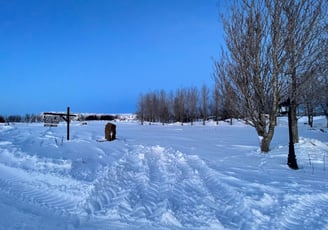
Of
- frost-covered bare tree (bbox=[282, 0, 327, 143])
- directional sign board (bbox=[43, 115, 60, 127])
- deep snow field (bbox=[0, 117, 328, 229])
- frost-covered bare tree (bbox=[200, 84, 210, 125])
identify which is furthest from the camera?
frost-covered bare tree (bbox=[200, 84, 210, 125])

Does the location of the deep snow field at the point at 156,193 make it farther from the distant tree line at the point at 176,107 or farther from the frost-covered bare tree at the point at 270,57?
the distant tree line at the point at 176,107

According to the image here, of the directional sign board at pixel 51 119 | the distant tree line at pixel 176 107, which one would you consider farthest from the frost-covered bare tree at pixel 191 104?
the directional sign board at pixel 51 119

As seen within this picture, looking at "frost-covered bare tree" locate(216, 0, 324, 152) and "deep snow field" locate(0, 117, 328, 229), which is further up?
"frost-covered bare tree" locate(216, 0, 324, 152)

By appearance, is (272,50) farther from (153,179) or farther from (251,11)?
(153,179)

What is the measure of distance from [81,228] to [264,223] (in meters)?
2.52

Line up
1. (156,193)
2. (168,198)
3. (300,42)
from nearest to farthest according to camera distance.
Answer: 1. (168,198)
2. (156,193)
3. (300,42)

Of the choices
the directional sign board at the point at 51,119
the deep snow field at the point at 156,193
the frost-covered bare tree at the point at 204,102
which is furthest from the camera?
the frost-covered bare tree at the point at 204,102

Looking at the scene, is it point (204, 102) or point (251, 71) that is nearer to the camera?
point (251, 71)

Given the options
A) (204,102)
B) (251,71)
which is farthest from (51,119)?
(204,102)

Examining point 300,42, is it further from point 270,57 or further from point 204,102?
point 204,102

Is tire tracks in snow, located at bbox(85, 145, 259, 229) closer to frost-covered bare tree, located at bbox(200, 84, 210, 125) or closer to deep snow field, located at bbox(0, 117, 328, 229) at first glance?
deep snow field, located at bbox(0, 117, 328, 229)

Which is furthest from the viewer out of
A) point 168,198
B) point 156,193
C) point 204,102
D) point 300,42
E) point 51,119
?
point 204,102

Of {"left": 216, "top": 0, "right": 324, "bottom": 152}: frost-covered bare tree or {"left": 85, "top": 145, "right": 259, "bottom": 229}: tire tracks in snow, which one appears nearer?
{"left": 85, "top": 145, "right": 259, "bottom": 229}: tire tracks in snow

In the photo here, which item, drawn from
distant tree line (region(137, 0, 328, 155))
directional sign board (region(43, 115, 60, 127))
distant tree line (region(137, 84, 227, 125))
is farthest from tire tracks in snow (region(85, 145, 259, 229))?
distant tree line (region(137, 84, 227, 125))
